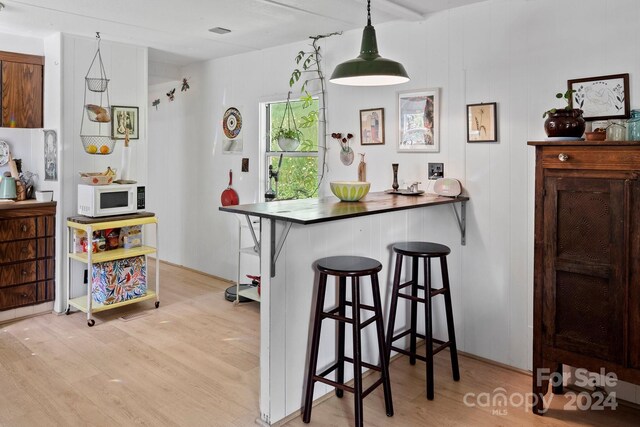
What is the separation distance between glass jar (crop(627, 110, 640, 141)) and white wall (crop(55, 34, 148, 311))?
151 inches

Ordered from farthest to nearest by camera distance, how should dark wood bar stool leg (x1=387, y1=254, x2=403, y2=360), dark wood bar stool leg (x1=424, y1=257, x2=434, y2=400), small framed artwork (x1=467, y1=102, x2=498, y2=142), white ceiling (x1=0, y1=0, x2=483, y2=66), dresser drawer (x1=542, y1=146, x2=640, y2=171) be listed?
white ceiling (x1=0, y1=0, x2=483, y2=66), small framed artwork (x1=467, y1=102, x2=498, y2=142), dark wood bar stool leg (x1=387, y1=254, x2=403, y2=360), dark wood bar stool leg (x1=424, y1=257, x2=434, y2=400), dresser drawer (x1=542, y1=146, x2=640, y2=171)

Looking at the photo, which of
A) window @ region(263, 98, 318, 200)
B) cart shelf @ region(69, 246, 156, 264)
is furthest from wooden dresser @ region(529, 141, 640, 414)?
cart shelf @ region(69, 246, 156, 264)

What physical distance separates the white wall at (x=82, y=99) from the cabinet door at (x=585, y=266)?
3.59 meters

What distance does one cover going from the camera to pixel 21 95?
13.5ft

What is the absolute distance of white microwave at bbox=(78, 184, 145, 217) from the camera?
12.8 ft

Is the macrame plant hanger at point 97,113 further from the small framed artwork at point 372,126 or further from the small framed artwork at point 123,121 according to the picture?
the small framed artwork at point 372,126

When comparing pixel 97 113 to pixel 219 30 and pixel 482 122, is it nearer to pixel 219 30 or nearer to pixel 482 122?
pixel 219 30

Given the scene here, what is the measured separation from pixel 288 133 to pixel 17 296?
2.61 metres

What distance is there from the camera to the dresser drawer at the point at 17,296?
12.7ft

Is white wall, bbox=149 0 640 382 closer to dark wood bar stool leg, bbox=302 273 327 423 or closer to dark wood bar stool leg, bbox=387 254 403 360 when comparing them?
dark wood bar stool leg, bbox=387 254 403 360

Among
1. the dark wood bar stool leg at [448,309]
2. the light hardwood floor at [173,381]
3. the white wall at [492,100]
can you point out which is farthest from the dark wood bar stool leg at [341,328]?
the white wall at [492,100]

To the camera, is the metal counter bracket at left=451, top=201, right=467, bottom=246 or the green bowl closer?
the green bowl

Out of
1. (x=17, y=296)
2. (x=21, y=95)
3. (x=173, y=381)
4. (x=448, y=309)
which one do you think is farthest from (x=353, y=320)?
(x=21, y=95)

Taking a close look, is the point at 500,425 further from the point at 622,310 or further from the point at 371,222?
the point at 371,222
